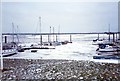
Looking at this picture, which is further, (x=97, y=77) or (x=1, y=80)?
(x=97, y=77)

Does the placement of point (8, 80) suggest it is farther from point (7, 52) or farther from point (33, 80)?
point (7, 52)

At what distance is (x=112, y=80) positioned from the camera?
10016 millimetres

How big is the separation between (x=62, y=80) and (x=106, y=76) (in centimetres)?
234

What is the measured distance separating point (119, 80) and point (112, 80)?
295 millimetres

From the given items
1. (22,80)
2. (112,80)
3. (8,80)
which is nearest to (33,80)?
(22,80)

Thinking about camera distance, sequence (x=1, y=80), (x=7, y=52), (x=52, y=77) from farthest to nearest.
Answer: (x=7, y=52), (x=52, y=77), (x=1, y=80)

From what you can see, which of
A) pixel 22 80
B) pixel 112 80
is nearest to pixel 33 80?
pixel 22 80

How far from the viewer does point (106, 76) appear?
1097 centimetres

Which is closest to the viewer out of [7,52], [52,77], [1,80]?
[1,80]

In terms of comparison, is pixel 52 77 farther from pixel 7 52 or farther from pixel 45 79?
pixel 7 52

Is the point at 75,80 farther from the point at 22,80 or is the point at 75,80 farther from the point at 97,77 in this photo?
the point at 22,80

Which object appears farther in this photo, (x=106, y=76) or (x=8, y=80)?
(x=106, y=76)

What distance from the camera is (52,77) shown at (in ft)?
34.6

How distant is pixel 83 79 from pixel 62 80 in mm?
930
